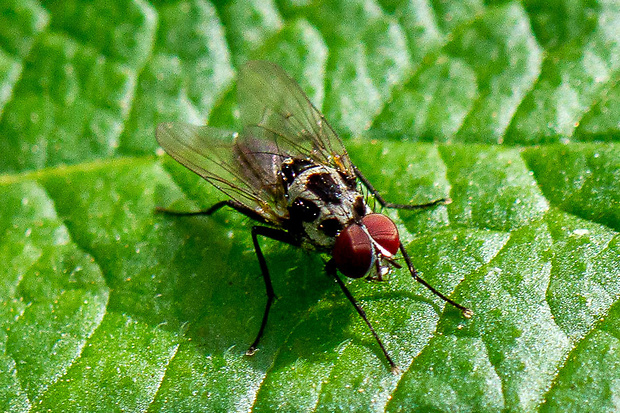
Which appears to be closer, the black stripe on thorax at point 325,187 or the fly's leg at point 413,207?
the fly's leg at point 413,207

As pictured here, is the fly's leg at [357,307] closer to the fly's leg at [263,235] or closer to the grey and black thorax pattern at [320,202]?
the grey and black thorax pattern at [320,202]

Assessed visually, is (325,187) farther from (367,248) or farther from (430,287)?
(430,287)

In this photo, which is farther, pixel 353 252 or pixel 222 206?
pixel 222 206

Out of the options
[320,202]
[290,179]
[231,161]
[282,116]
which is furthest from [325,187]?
[282,116]

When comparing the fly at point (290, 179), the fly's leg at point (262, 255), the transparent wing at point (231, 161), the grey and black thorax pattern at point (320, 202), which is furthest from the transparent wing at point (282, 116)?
the fly's leg at point (262, 255)

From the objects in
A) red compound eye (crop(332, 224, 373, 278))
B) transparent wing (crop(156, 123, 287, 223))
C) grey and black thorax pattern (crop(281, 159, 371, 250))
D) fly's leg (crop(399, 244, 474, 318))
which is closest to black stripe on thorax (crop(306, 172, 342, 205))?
grey and black thorax pattern (crop(281, 159, 371, 250))

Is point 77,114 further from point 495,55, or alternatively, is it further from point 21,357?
point 495,55

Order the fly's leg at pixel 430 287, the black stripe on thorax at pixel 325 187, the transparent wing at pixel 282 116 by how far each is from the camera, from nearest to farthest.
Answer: the fly's leg at pixel 430 287, the black stripe on thorax at pixel 325 187, the transparent wing at pixel 282 116

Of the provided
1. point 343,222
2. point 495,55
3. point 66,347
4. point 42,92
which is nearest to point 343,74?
point 495,55
